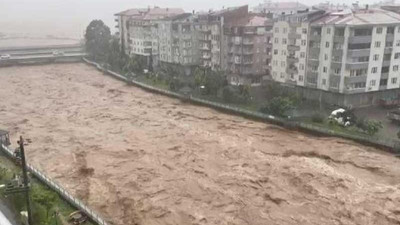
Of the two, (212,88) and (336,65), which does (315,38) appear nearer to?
(336,65)

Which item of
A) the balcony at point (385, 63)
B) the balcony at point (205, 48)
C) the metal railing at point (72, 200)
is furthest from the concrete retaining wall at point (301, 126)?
the metal railing at point (72, 200)

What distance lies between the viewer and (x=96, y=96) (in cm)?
4600

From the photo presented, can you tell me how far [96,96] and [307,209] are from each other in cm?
3091

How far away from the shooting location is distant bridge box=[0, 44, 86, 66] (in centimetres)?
6994

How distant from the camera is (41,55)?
7619cm

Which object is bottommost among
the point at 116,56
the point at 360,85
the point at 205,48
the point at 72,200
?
the point at 72,200

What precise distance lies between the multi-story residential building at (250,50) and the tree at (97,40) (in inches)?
1244

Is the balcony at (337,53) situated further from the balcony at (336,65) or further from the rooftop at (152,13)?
the rooftop at (152,13)

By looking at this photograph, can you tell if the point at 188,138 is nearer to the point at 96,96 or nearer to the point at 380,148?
the point at 380,148

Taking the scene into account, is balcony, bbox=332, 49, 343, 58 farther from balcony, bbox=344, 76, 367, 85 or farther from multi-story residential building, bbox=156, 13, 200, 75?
multi-story residential building, bbox=156, 13, 200, 75

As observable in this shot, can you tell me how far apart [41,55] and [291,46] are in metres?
51.7

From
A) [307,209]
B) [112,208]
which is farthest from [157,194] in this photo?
[307,209]

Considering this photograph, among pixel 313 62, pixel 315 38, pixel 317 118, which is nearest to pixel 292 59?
pixel 313 62

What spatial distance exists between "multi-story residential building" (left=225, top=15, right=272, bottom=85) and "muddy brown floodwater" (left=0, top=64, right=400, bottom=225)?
8.38m
